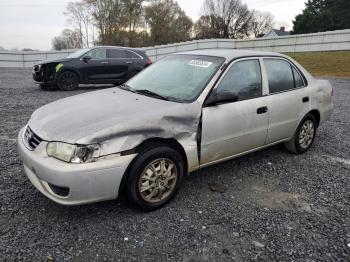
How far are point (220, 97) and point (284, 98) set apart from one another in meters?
1.36

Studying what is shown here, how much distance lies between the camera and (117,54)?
11.9 m

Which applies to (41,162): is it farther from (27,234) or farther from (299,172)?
(299,172)

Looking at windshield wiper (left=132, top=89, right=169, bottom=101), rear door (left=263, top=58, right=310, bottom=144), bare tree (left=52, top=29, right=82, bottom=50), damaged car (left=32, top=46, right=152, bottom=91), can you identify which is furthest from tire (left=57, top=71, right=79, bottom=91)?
bare tree (left=52, top=29, right=82, bottom=50)

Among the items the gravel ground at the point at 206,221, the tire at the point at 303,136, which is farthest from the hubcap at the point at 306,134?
the gravel ground at the point at 206,221

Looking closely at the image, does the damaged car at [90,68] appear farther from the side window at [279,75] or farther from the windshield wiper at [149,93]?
the side window at [279,75]

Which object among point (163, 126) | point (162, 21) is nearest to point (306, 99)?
point (163, 126)

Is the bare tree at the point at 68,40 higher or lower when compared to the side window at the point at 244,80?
higher

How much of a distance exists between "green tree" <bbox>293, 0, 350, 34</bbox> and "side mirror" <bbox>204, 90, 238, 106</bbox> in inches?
1656

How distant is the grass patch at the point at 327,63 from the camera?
17938 mm

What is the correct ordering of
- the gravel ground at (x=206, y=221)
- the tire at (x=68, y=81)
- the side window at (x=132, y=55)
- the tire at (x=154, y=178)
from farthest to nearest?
the side window at (x=132, y=55) < the tire at (x=68, y=81) < the tire at (x=154, y=178) < the gravel ground at (x=206, y=221)

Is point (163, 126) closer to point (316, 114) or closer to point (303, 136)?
point (303, 136)

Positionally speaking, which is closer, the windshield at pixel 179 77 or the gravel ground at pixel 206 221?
the gravel ground at pixel 206 221

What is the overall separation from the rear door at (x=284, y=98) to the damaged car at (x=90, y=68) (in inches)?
316

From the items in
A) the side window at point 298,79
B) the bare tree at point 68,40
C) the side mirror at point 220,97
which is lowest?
the side mirror at point 220,97
